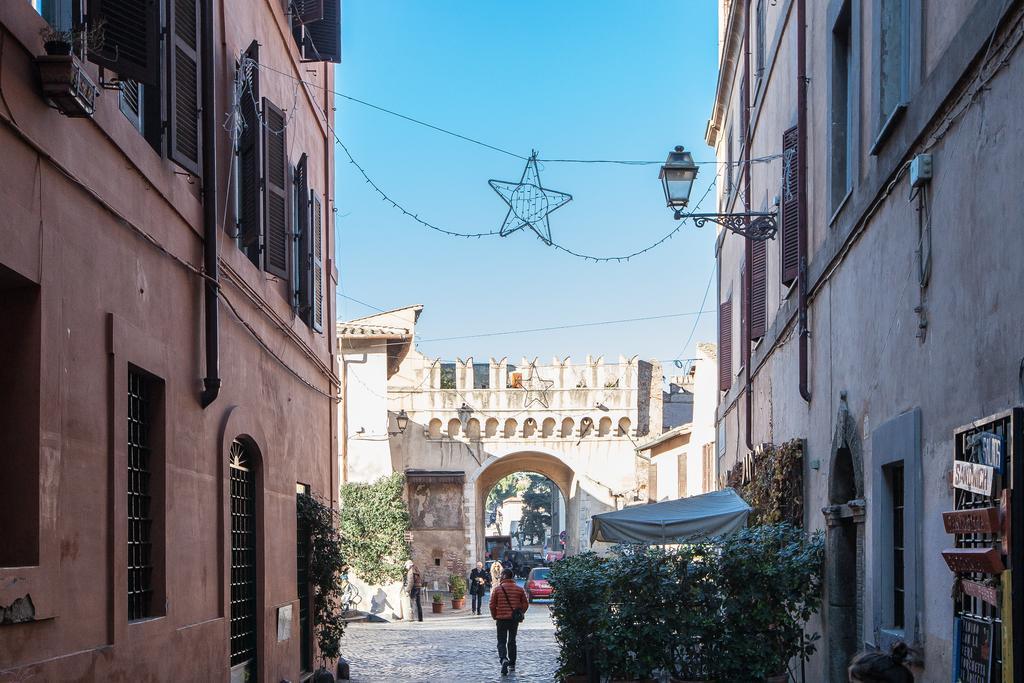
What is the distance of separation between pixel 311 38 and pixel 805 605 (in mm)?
8596

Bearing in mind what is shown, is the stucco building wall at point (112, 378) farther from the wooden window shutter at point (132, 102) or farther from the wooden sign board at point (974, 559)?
the wooden sign board at point (974, 559)

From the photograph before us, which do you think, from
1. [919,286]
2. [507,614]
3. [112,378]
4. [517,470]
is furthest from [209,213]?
[517,470]

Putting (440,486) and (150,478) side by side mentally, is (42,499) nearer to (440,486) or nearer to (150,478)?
(150,478)

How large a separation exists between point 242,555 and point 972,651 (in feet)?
22.9

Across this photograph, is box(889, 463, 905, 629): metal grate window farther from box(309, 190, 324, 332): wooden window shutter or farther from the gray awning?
box(309, 190, 324, 332): wooden window shutter

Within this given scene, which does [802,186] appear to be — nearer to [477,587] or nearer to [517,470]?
[477,587]

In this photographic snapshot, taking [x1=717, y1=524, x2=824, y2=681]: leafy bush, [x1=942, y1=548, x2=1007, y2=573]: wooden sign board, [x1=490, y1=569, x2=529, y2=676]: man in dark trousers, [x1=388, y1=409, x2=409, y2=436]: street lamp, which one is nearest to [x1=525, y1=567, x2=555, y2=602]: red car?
[x1=388, y1=409, x2=409, y2=436]: street lamp

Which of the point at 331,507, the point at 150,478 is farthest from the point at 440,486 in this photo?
the point at 150,478

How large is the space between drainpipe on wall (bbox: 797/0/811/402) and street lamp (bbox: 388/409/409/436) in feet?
89.3

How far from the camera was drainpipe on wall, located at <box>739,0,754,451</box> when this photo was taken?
642 inches

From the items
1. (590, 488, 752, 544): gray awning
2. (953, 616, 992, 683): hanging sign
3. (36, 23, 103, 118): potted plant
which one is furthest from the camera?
(590, 488, 752, 544): gray awning

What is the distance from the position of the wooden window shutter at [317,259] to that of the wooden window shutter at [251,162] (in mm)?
2922

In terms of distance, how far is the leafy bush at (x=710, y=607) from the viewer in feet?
33.2

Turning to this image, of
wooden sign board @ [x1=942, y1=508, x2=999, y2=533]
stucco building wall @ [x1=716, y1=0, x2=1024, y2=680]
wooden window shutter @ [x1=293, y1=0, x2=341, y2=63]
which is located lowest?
wooden sign board @ [x1=942, y1=508, x2=999, y2=533]
